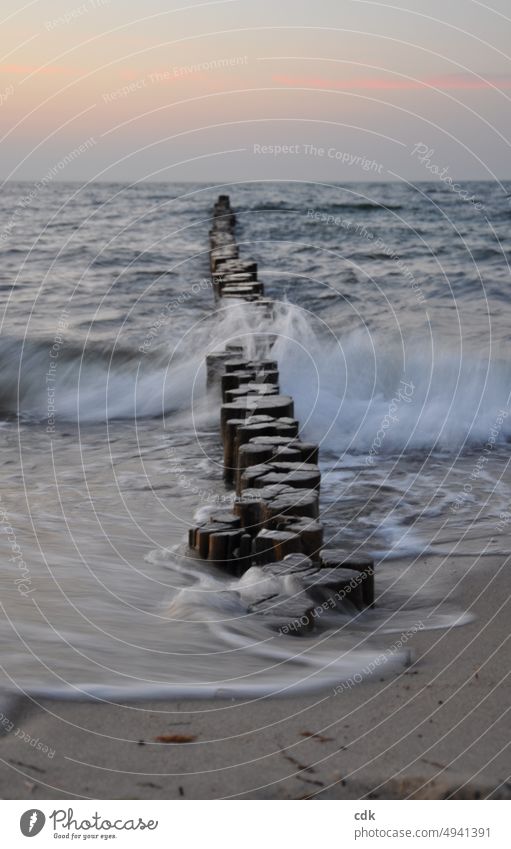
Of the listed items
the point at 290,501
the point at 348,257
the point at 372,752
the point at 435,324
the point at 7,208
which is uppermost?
the point at 7,208

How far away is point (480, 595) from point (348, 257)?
14.3m

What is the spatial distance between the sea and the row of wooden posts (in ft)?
0.30

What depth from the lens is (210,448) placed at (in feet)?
25.2

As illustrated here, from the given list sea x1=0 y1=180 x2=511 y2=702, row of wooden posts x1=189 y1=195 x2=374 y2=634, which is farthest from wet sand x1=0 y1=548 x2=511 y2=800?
row of wooden posts x1=189 y1=195 x2=374 y2=634

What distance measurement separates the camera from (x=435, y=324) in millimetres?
12219

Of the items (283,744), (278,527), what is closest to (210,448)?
(278,527)

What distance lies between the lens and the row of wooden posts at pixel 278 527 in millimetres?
3941

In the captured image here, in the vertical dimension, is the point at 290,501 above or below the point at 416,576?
above

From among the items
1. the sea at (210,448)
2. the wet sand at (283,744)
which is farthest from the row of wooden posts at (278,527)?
the wet sand at (283,744)

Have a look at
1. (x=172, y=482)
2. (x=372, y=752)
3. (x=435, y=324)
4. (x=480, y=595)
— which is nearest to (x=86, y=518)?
(x=172, y=482)

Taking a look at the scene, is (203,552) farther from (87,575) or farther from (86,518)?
(86,518)

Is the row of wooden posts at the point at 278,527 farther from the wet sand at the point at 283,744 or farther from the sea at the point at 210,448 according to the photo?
the wet sand at the point at 283,744

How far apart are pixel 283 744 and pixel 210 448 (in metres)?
4.82

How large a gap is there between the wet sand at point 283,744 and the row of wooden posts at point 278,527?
1.91ft
